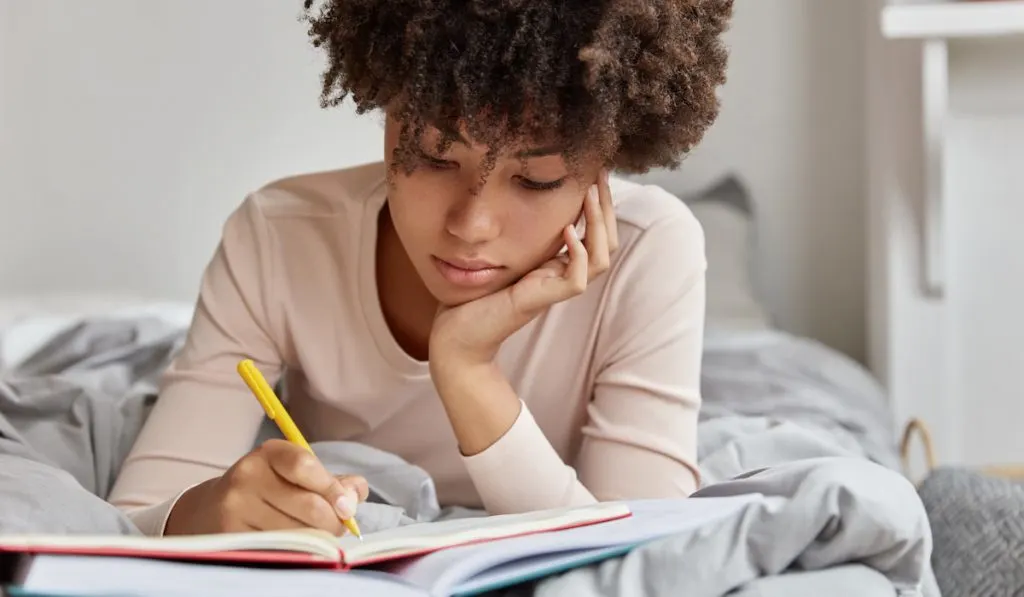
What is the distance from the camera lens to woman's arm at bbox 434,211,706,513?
100cm

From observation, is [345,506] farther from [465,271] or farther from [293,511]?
[465,271]

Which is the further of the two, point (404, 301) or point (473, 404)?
point (404, 301)

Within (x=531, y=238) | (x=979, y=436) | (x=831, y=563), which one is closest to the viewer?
(x=831, y=563)

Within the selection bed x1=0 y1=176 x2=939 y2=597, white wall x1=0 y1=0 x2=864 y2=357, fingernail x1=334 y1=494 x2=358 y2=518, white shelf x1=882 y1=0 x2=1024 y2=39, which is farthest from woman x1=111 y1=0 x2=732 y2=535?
white wall x1=0 y1=0 x2=864 y2=357

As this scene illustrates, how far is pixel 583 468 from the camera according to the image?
111 cm

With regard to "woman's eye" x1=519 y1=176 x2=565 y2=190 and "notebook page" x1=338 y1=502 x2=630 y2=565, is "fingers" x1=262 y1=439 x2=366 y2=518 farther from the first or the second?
"woman's eye" x1=519 y1=176 x2=565 y2=190

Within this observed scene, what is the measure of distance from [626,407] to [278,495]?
1.28ft

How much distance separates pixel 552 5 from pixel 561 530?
0.37 meters

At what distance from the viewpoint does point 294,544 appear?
62 centimetres

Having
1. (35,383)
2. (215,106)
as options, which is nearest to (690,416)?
(35,383)

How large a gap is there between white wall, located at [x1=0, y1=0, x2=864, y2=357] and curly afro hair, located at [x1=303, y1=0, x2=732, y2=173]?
4.82ft

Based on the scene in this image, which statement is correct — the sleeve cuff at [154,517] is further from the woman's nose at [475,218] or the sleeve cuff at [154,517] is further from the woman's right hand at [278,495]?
the woman's nose at [475,218]

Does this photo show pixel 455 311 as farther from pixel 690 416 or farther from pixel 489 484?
pixel 690 416

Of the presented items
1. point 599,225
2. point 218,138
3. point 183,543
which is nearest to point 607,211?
point 599,225
